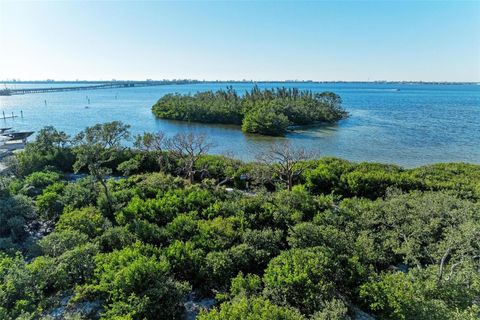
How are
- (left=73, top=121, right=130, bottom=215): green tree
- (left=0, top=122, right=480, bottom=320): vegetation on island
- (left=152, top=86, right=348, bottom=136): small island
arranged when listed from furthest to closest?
(left=152, top=86, right=348, bottom=136): small island < (left=73, top=121, right=130, bottom=215): green tree < (left=0, top=122, right=480, bottom=320): vegetation on island

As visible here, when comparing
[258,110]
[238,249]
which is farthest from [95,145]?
[258,110]

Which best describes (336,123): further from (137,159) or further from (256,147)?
(137,159)

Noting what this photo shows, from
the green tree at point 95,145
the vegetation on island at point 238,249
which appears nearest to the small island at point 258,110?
the vegetation on island at point 238,249

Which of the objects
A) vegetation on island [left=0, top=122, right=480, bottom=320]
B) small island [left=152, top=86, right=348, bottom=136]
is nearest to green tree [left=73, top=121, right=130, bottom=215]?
vegetation on island [left=0, top=122, right=480, bottom=320]

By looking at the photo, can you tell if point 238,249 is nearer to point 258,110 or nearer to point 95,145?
point 95,145

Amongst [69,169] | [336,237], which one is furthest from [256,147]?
[336,237]

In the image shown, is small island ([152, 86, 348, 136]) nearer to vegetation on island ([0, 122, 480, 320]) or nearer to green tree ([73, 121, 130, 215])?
vegetation on island ([0, 122, 480, 320])

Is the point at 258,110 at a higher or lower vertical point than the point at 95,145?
higher
